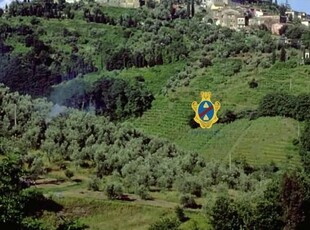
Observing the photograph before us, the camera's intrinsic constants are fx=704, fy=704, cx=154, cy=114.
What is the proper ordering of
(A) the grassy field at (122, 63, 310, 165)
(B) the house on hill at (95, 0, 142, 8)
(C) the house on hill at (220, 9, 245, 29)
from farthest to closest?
1. (B) the house on hill at (95, 0, 142, 8)
2. (C) the house on hill at (220, 9, 245, 29)
3. (A) the grassy field at (122, 63, 310, 165)

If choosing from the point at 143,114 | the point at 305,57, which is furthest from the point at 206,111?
the point at 305,57

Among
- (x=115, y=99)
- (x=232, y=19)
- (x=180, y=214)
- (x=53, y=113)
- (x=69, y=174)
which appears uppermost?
(x=232, y=19)

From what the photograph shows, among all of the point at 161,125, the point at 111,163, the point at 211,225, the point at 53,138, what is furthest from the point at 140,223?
the point at 161,125

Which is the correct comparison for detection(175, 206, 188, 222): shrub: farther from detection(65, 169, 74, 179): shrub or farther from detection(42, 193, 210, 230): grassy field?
detection(65, 169, 74, 179): shrub

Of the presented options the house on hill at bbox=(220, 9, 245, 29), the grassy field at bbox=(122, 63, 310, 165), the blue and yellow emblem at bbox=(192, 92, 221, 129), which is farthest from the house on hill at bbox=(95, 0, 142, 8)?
the blue and yellow emblem at bbox=(192, 92, 221, 129)

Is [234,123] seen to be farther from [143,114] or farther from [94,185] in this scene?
Answer: [94,185]

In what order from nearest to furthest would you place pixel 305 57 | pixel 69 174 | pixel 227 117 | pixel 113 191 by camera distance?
pixel 113 191, pixel 69 174, pixel 227 117, pixel 305 57

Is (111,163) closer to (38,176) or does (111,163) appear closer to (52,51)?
(38,176)
